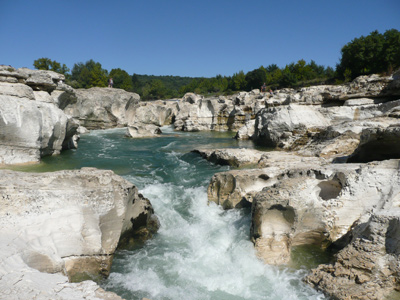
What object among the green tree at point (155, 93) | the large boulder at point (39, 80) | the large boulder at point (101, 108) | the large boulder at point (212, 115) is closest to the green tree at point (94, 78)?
the green tree at point (155, 93)

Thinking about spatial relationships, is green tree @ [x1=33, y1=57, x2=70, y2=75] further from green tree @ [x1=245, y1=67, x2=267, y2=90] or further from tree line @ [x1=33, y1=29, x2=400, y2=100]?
green tree @ [x1=245, y1=67, x2=267, y2=90]

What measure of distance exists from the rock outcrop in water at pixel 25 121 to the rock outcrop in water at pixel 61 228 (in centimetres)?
553

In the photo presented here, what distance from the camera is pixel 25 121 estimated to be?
377 inches

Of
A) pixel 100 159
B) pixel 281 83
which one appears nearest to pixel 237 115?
pixel 100 159

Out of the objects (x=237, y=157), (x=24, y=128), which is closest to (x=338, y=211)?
(x=237, y=157)

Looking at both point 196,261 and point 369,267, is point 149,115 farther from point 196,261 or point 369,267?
point 369,267

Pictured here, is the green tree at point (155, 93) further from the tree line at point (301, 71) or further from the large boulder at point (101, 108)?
the large boulder at point (101, 108)

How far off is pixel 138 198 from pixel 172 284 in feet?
5.90

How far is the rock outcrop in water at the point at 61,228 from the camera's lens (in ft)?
9.75

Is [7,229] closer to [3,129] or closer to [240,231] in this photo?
[240,231]

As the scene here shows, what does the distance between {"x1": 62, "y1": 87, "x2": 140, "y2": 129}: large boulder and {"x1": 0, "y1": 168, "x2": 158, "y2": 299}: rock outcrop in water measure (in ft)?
70.2

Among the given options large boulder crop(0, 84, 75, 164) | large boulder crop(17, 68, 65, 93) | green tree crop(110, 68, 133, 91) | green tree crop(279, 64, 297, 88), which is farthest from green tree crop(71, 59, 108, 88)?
large boulder crop(0, 84, 75, 164)

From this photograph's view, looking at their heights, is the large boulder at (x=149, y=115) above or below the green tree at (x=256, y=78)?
below

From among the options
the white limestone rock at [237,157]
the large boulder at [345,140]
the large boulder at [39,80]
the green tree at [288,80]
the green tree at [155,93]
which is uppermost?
the green tree at [288,80]
